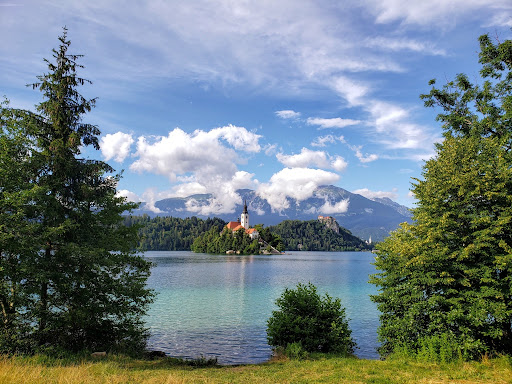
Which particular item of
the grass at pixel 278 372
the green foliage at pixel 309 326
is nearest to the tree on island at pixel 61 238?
the grass at pixel 278 372

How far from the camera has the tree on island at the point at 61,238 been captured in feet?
46.5

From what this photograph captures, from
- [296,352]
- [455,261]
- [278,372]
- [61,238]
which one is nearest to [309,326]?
[296,352]

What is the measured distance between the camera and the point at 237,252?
188m

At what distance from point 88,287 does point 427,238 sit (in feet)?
52.4

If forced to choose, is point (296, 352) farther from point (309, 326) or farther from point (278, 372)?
point (278, 372)

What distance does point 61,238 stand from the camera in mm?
16062

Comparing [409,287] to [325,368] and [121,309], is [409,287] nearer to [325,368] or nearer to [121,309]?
[325,368]

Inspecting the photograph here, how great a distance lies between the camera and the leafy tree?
14.2 m

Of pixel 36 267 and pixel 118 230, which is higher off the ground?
pixel 118 230

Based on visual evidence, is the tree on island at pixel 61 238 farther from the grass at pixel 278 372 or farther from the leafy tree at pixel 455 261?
the leafy tree at pixel 455 261

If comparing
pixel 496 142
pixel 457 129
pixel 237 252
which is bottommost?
pixel 237 252

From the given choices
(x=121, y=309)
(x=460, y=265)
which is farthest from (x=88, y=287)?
(x=460, y=265)

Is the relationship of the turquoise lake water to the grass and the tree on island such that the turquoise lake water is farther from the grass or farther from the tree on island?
the grass

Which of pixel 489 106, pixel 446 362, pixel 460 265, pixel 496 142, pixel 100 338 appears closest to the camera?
pixel 446 362
